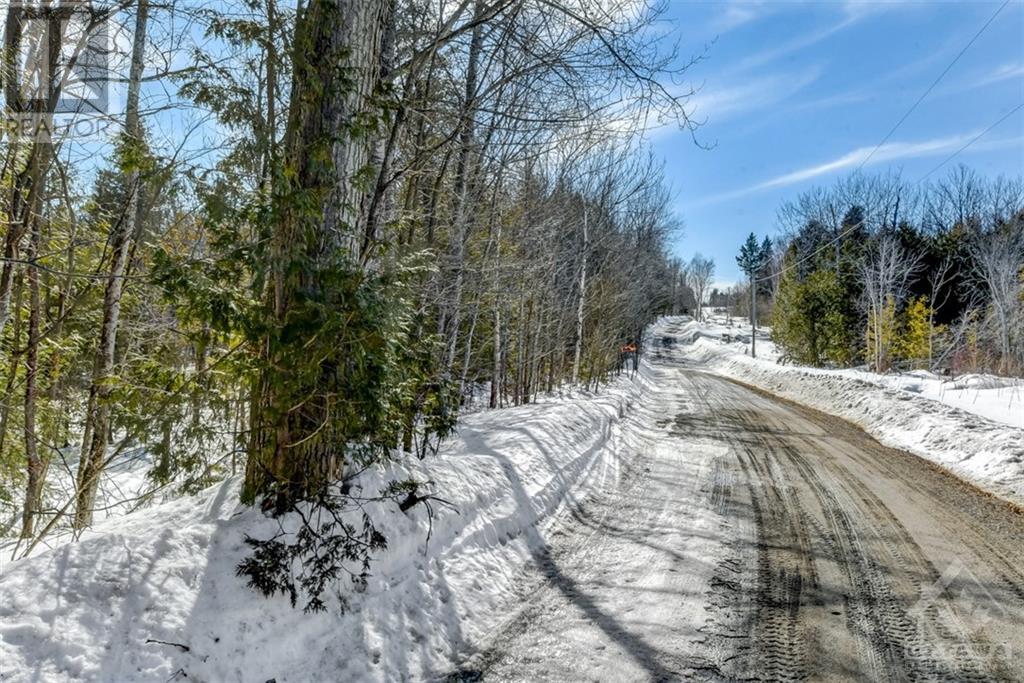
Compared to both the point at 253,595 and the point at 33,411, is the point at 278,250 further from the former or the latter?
the point at 33,411

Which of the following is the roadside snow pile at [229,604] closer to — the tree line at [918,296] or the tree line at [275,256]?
the tree line at [275,256]

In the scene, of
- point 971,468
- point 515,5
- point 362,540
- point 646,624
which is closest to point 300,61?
point 515,5

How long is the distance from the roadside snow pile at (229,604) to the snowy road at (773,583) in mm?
386

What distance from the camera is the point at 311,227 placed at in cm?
346

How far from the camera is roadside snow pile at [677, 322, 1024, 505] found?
297 inches

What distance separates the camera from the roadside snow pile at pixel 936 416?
7547 mm

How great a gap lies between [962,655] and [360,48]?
214 inches

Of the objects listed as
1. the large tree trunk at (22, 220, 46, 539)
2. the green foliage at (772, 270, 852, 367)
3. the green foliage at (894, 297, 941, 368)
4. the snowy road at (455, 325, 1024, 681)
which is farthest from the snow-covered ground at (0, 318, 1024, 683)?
the green foliage at (772, 270, 852, 367)

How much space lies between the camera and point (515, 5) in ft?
16.3

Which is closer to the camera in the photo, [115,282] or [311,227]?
[311,227]

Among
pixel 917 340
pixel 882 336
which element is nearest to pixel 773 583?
pixel 882 336

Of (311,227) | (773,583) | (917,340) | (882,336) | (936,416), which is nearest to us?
(311,227)

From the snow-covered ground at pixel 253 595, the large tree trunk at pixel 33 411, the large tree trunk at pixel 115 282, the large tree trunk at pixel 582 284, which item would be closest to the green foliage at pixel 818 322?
the large tree trunk at pixel 582 284

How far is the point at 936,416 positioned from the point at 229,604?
12253mm
